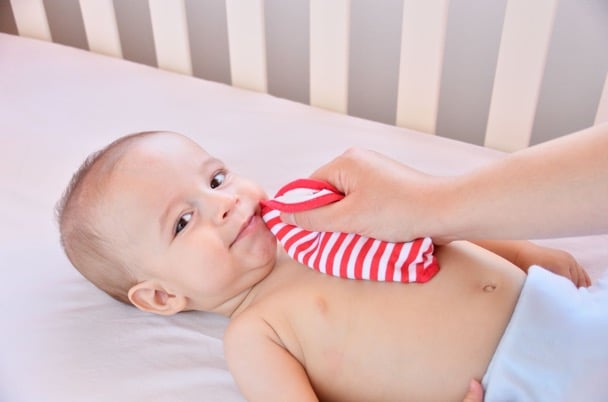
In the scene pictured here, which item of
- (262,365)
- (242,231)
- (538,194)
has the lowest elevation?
(262,365)

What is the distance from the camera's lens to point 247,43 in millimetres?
1345

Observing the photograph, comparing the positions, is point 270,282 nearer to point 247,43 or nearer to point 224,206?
point 224,206

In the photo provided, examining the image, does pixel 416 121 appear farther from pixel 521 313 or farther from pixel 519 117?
pixel 521 313

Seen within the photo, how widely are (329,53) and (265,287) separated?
549 mm

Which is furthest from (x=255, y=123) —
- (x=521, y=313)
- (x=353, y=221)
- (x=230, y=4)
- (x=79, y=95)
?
(x=521, y=313)

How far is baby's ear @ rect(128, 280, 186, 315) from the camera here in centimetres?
88

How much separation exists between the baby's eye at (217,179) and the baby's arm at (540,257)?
1.15 feet

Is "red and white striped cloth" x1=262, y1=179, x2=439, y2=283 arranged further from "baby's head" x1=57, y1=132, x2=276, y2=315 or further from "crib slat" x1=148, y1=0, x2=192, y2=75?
"crib slat" x1=148, y1=0, x2=192, y2=75

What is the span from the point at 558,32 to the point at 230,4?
2.01 ft

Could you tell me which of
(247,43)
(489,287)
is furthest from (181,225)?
(247,43)

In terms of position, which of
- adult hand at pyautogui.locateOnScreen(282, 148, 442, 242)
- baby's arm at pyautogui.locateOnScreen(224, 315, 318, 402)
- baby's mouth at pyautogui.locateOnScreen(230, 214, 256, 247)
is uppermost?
adult hand at pyautogui.locateOnScreen(282, 148, 442, 242)

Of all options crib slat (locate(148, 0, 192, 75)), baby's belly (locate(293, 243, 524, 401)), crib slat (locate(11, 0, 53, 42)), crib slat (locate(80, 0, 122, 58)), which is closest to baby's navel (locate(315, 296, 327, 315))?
baby's belly (locate(293, 243, 524, 401))

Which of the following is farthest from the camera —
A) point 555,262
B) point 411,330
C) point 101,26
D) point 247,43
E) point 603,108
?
point 101,26

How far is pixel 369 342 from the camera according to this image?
799 millimetres
